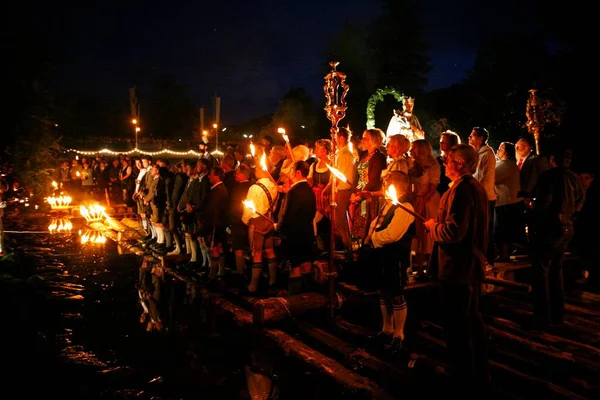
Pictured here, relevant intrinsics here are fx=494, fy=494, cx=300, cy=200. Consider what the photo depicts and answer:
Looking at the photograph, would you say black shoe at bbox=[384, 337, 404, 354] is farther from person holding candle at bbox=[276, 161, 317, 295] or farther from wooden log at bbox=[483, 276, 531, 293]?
wooden log at bbox=[483, 276, 531, 293]

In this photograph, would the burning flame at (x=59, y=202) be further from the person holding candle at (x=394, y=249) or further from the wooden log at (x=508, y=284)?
the person holding candle at (x=394, y=249)

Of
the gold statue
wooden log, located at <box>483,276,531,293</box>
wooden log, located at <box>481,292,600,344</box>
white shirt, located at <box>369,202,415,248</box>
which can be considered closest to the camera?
white shirt, located at <box>369,202,415,248</box>

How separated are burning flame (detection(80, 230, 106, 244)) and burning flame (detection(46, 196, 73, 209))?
18.2 feet

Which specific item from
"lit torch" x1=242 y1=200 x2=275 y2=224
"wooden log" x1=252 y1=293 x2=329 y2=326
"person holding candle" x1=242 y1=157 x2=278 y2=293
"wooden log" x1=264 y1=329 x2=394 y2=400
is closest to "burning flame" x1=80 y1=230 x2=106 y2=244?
"person holding candle" x1=242 y1=157 x2=278 y2=293

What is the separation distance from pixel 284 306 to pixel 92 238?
9.69m

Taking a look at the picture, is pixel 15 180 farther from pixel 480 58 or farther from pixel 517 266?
pixel 480 58

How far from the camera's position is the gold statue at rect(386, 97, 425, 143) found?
10.8m

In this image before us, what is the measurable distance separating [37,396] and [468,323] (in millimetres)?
4292

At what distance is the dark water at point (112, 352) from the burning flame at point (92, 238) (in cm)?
455

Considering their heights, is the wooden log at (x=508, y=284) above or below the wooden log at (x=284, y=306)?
above

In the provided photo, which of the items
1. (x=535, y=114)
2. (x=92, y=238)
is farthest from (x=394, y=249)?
(x=92, y=238)

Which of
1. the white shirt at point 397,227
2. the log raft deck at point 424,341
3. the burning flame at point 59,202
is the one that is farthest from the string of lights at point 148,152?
the white shirt at point 397,227

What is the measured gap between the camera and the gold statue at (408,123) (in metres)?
10.8

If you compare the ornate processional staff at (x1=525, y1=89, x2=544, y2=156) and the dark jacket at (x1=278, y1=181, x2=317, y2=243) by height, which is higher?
the ornate processional staff at (x1=525, y1=89, x2=544, y2=156)
